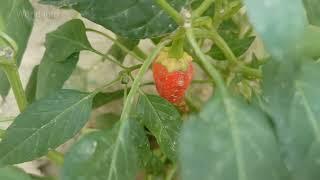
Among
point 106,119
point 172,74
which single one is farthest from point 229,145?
point 106,119

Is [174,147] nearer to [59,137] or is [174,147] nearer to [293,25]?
[59,137]

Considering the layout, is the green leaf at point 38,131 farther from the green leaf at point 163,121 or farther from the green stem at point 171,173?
the green stem at point 171,173

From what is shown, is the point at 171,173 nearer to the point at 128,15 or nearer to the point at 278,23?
the point at 128,15

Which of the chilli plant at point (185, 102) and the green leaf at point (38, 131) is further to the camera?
the green leaf at point (38, 131)

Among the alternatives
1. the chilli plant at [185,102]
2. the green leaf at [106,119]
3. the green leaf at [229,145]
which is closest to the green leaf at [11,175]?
the chilli plant at [185,102]

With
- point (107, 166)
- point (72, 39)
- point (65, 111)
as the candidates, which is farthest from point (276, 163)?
point (72, 39)
